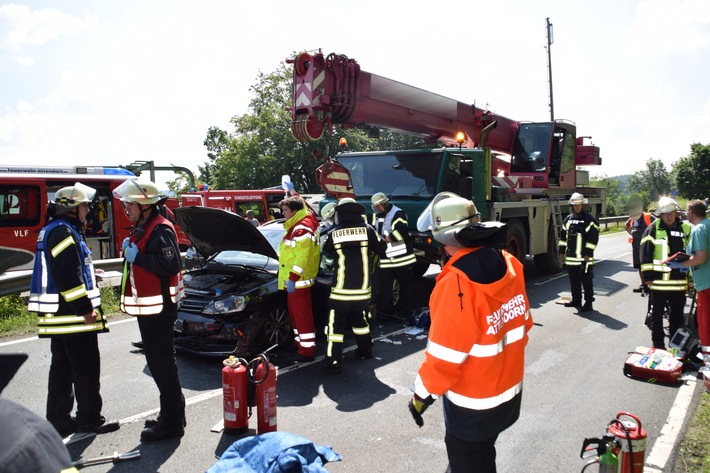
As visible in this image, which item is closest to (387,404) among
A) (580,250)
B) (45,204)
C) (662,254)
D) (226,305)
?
(226,305)

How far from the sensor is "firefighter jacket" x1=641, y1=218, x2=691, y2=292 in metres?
6.20

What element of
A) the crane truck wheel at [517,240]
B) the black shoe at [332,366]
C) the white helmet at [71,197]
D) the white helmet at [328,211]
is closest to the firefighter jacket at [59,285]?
the white helmet at [71,197]

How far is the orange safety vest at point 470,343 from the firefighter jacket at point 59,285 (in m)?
2.83

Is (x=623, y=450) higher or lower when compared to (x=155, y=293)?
lower

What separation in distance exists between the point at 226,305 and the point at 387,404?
1.99m

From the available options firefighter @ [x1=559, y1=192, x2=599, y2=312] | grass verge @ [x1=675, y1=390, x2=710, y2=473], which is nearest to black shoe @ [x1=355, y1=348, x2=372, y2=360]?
grass verge @ [x1=675, y1=390, x2=710, y2=473]

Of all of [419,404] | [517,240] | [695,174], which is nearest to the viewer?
[419,404]

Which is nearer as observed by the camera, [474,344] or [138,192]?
[474,344]

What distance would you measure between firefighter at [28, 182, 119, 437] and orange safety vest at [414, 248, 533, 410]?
9.36 ft

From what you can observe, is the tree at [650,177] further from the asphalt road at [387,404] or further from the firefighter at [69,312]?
the firefighter at [69,312]

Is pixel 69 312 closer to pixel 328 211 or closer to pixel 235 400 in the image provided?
pixel 235 400

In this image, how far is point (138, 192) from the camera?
4.10 metres

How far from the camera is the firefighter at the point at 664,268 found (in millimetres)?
6223

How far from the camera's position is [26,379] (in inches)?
212
